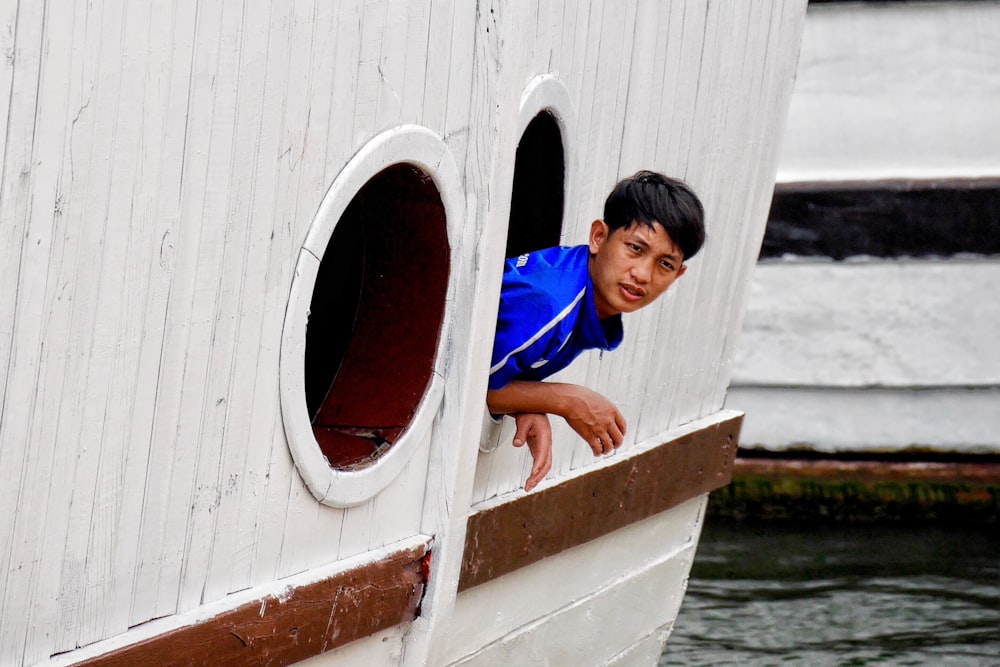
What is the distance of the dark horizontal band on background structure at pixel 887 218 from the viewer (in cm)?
677

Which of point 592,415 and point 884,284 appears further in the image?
point 884,284

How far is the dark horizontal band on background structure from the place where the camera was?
6.77 metres

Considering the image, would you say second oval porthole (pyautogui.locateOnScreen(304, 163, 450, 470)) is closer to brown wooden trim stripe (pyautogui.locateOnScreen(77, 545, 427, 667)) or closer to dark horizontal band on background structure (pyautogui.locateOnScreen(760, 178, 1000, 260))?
brown wooden trim stripe (pyautogui.locateOnScreen(77, 545, 427, 667))

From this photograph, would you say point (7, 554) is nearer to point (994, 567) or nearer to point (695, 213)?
point (695, 213)

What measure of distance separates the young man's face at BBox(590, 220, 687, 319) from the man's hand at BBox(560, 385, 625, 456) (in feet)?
0.57

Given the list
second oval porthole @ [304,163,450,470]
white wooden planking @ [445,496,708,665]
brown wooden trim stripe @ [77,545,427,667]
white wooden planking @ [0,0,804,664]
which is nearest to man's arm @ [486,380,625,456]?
white wooden planking @ [0,0,804,664]

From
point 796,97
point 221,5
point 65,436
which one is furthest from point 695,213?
point 796,97

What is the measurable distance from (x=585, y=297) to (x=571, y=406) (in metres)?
0.21

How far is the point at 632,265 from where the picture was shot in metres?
2.53

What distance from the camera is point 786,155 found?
22.8 feet

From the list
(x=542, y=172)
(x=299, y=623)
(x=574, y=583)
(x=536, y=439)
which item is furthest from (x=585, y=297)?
(x=574, y=583)

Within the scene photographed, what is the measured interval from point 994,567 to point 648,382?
4070mm

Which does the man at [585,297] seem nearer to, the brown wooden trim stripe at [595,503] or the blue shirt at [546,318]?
the blue shirt at [546,318]

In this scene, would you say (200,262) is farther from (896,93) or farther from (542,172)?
(896,93)
